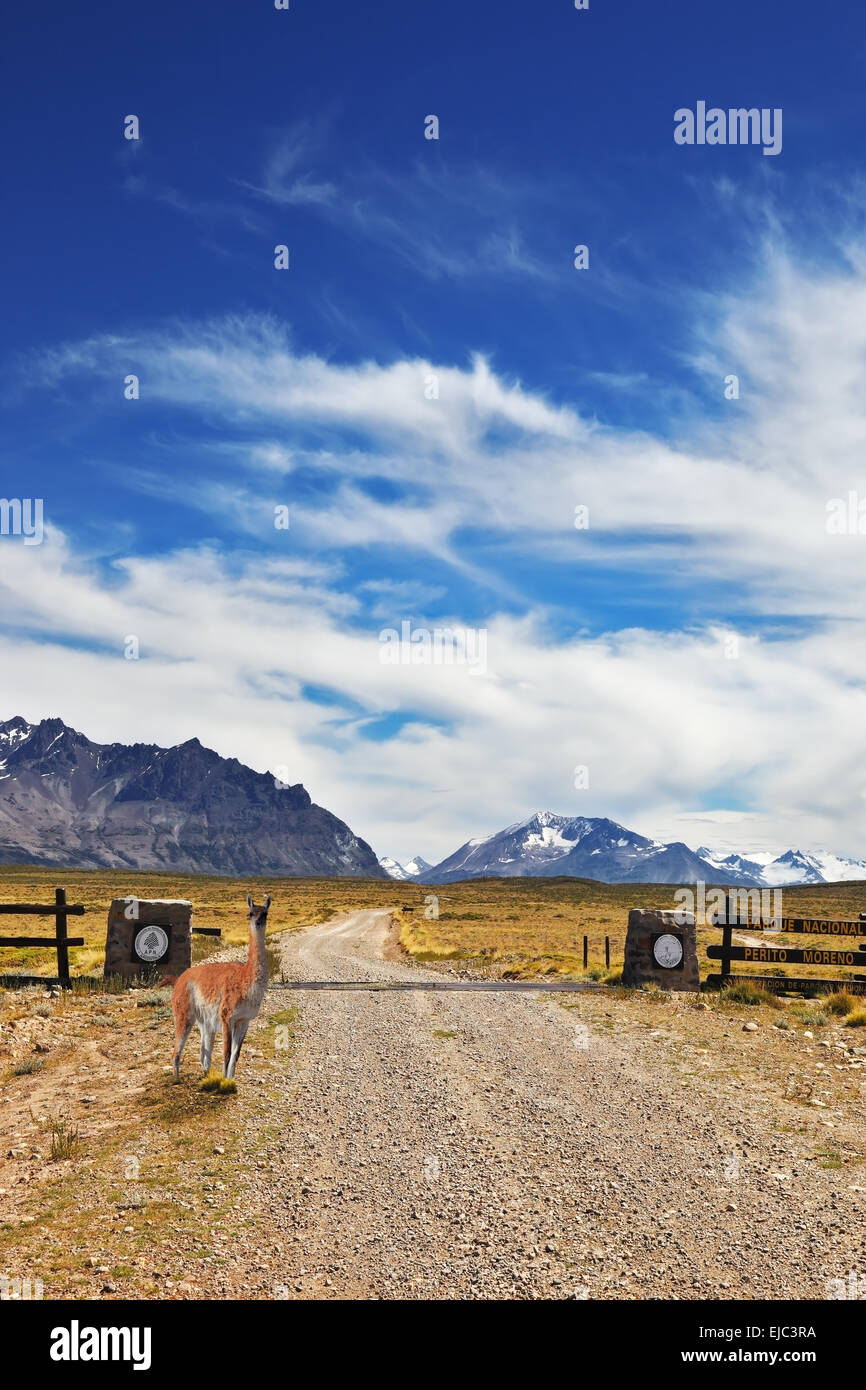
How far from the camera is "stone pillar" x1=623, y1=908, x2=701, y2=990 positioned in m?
22.7

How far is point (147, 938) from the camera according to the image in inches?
821

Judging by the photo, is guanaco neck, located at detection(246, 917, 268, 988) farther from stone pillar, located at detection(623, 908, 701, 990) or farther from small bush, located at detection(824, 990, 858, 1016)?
small bush, located at detection(824, 990, 858, 1016)

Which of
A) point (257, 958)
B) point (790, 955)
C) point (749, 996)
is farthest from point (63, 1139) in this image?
point (790, 955)

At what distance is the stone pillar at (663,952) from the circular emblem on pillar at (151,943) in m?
12.1

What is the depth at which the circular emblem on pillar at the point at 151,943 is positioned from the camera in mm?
20844

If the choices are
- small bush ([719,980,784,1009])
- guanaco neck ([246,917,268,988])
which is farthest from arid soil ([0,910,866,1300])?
small bush ([719,980,784,1009])

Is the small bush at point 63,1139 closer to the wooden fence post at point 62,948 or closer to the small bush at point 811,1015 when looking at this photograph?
the wooden fence post at point 62,948

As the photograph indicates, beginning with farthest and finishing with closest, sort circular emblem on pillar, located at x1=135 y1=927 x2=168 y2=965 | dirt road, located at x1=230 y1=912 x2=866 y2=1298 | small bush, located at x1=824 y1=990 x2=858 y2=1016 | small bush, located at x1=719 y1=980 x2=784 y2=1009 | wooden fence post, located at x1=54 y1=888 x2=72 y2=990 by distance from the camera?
1. small bush, located at x1=719 y1=980 x2=784 y2=1009
2. circular emblem on pillar, located at x1=135 y1=927 x2=168 y2=965
3. wooden fence post, located at x1=54 y1=888 x2=72 y2=990
4. small bush, located at x1=824 y1=990 x2=858 y2=1016
5. dirt road, located at x1=230 y1=912 x2=866 y2=1298

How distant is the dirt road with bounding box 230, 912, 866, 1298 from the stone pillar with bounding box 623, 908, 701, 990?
8427 mm

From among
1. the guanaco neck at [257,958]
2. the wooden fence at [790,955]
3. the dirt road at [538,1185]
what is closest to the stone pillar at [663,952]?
the wooden fence at [790,955]

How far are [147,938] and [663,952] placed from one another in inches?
529
